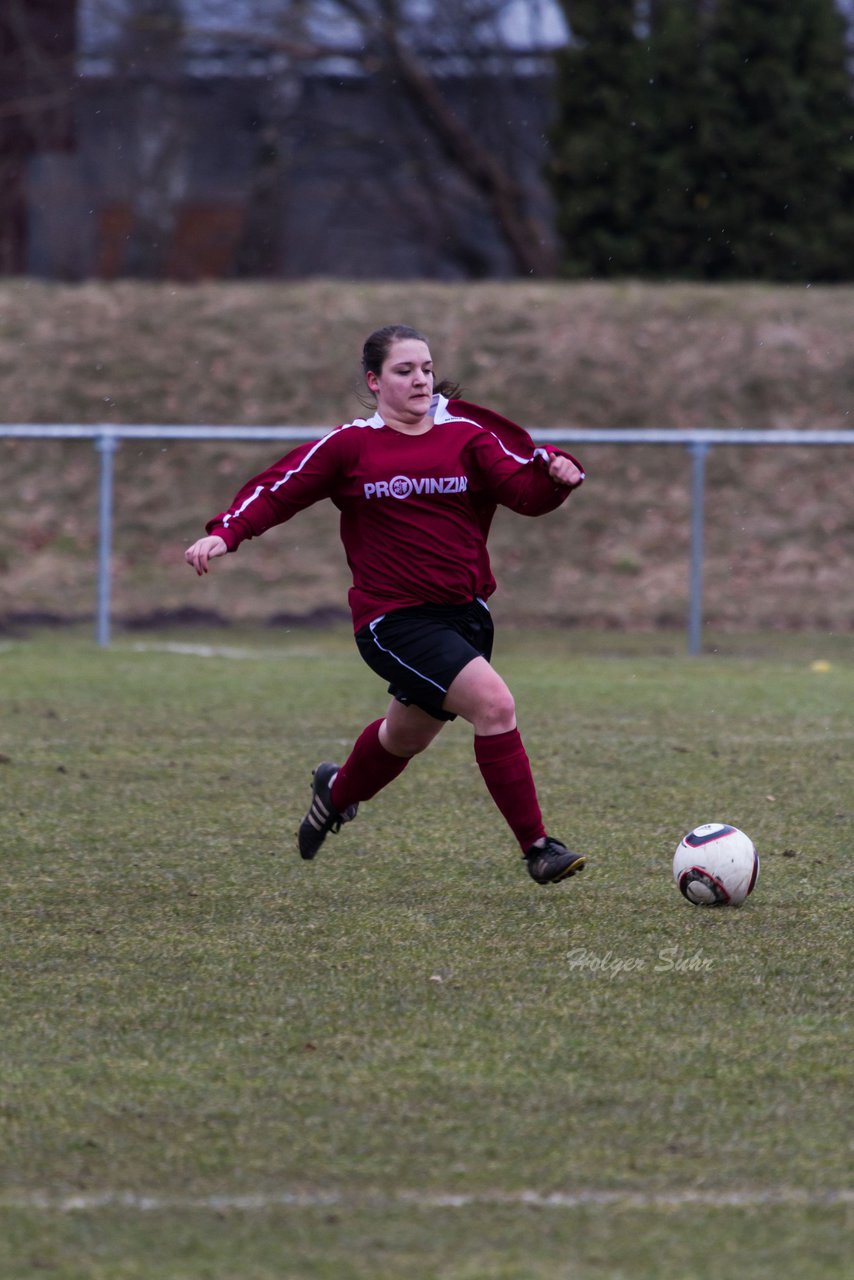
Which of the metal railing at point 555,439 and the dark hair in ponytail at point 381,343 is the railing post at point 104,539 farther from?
the dark hair in ponytail at point 381,343

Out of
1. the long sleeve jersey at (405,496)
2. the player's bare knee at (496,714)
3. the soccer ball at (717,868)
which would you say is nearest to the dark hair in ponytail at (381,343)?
the long sleeve jersey at (405,496)

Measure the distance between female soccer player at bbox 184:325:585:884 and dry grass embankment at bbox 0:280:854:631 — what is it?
9937 millimetres

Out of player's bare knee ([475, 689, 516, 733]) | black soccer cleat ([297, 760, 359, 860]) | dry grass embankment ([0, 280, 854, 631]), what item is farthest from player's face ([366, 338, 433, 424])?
dry grass embankment ([0, 280, 854, 631])

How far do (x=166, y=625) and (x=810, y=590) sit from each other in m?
5.68

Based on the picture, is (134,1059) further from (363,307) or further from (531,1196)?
(363,307)

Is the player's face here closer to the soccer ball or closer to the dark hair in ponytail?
the dark hair in ponytail

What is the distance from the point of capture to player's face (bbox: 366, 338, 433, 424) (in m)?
5.41

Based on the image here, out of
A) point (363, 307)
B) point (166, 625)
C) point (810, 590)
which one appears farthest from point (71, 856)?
point (363, 307)

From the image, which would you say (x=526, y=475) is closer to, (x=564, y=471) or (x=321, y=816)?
(x=564, y=471)

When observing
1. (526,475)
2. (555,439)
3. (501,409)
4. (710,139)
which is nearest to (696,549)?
(555,439)

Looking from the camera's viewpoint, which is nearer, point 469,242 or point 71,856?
point 71,856

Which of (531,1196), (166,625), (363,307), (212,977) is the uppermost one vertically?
(531,1196)

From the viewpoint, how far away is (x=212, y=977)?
4.41m

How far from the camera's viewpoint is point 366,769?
572 cm
